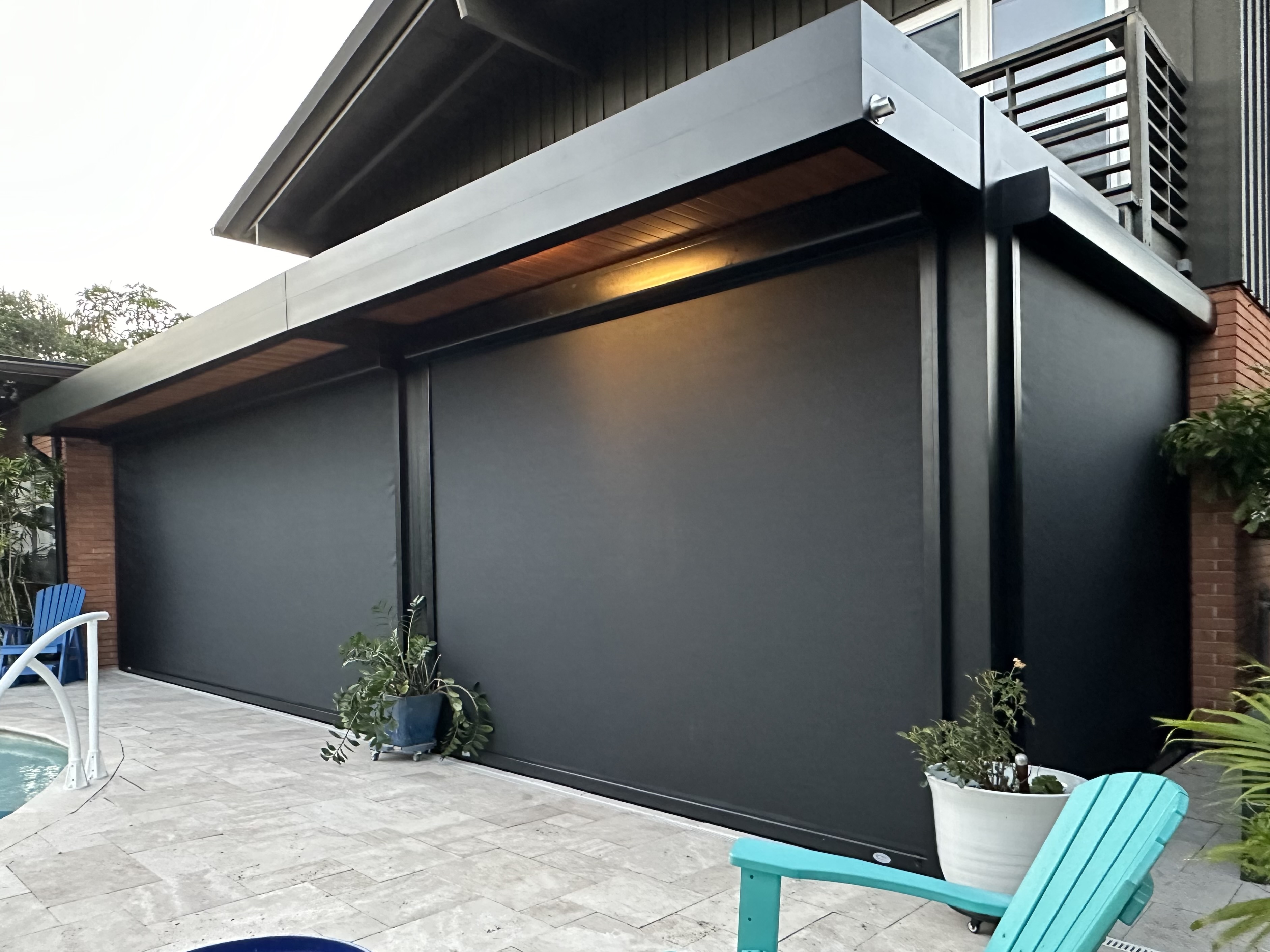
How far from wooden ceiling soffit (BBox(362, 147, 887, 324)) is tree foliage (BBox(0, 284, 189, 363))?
2763 centimetres

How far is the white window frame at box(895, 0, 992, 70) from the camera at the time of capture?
564 centimetres

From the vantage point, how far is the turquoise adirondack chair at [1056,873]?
5.32 ft

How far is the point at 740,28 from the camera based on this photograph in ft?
19.1

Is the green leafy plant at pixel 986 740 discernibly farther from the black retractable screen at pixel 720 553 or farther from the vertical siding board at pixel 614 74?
the vertical siding board at pixel 614 74

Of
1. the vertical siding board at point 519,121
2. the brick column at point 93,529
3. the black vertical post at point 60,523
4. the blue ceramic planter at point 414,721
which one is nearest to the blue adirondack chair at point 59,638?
the black vertical post at point 60,523

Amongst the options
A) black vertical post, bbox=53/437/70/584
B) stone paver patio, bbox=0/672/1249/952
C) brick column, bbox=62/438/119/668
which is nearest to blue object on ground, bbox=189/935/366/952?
stone paver patio, bbox=0/672/1249/952

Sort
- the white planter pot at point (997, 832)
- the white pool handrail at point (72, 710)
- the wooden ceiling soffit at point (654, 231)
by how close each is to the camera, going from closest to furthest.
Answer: the white planter pot at point (997, 832), the wooden ceiling soffit at point (654, 231), the white pool handrail at point (72, 710)

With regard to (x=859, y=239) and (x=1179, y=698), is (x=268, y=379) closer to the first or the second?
(x=859, y=239)

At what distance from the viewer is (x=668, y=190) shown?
3346 mm

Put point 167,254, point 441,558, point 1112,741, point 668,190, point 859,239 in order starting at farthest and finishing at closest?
point 167,254 → point 441,558 → point 1112,741 → point 859,239 → point 668,190

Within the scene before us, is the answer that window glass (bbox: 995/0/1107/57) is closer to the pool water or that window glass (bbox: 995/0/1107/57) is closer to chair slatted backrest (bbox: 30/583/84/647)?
the pool water

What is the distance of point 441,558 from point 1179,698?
4.15 meters

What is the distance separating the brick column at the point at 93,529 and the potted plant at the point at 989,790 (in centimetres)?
909

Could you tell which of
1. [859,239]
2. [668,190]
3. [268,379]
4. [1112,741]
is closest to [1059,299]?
[859,239]
